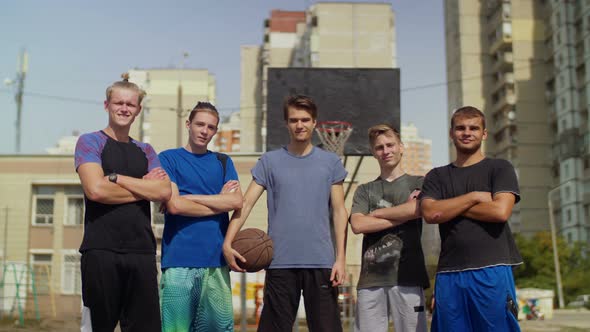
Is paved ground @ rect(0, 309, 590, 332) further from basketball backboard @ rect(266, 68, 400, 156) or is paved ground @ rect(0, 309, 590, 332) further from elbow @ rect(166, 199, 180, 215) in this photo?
elbow @ rect(166, 199, 180, 215)

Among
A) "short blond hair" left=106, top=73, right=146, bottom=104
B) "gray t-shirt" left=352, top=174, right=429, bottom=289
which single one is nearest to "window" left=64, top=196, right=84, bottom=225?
"gray t-shirt" left=352, top=174, right=429, bottom=289

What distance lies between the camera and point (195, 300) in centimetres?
548

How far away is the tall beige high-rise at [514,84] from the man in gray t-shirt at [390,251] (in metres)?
64.5

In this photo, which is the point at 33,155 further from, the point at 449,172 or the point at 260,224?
the point at 449,172

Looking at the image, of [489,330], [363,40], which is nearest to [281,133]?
[489,330]

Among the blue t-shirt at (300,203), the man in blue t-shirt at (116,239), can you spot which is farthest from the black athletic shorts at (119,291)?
the blue t-shirt at (300,203)

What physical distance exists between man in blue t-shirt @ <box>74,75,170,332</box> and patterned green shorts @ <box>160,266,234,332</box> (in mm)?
411

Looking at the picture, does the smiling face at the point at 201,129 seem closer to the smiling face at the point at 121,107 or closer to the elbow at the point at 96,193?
the smiling face at the point at 121,107

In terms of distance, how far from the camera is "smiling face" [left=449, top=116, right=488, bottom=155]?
17.9 feet

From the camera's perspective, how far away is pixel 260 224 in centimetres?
3359

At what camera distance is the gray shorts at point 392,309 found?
5.78 meters

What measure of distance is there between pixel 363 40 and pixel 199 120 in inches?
2531

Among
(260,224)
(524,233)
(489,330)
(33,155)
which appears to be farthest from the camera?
(524,233)

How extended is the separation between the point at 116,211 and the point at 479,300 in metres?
2.52
